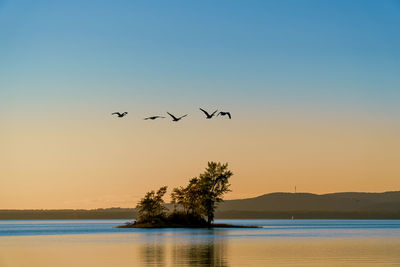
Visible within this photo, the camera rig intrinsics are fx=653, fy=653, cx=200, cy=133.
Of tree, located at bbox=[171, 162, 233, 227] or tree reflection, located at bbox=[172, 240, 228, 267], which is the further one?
tree, located at bbox=[171, 162, 233, 227]

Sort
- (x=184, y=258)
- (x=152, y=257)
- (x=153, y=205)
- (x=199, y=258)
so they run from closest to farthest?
(x=199, y=258)
(x=184, y=258)
(x=152, y=257)
(x=153, y=205)

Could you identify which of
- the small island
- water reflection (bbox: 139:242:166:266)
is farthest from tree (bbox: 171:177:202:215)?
water reflection (bbox: 139:242:166:266)

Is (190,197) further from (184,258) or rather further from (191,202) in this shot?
(184,258)

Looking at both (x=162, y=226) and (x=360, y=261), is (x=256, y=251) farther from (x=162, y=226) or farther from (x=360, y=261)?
(x=162, y=226)

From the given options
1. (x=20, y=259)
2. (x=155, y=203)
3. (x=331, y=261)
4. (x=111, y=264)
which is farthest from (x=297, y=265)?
(x=155, y=203)

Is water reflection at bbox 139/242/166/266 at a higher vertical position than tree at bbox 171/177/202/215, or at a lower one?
lower

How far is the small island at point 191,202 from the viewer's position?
138 metres

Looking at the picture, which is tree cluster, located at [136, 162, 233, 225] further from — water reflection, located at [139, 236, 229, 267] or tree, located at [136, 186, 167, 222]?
water reflection, located at [139, 236, 229, 267]

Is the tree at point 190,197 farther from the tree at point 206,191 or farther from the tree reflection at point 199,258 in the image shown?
the tree reflection at point 199,258

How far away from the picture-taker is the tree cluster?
450 feet

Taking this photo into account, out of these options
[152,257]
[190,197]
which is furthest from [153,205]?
[152,257]

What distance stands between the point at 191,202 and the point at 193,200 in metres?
0.82

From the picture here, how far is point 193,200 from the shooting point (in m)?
140

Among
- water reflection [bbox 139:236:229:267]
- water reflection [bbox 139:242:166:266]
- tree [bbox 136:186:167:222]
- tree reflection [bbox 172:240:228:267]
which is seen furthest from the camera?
tree [bbox 136:186:167:222]
